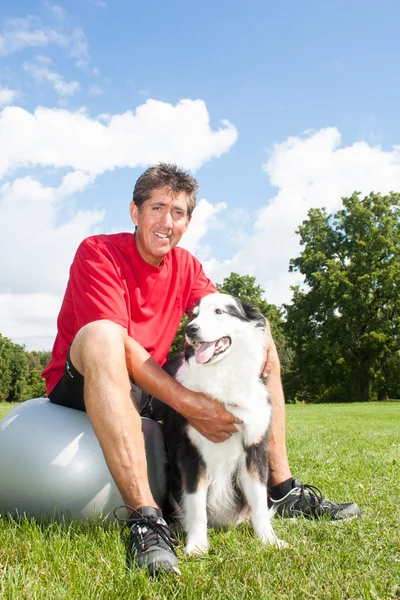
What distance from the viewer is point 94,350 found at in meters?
2.65

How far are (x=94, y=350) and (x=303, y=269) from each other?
2987cm

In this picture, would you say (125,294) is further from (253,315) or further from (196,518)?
(196,518)

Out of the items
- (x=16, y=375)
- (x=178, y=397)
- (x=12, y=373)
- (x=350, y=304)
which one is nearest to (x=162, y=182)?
(x=178, y=397)

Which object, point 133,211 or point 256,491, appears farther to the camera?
point 133,211

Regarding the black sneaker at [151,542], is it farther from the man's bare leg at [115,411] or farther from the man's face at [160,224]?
the man's face at [160,224]

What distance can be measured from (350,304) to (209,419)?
27.6 metres

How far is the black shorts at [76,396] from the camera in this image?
294 centimetres

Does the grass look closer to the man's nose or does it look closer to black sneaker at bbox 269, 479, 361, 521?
black sneaker at bbox 269, 479, 361, 521

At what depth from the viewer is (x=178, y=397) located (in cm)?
283

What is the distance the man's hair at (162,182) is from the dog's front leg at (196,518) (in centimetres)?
175

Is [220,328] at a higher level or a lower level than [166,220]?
lower

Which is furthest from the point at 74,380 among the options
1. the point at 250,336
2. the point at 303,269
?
the point at 303,269

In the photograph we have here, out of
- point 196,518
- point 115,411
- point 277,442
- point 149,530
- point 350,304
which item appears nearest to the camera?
point 149,530

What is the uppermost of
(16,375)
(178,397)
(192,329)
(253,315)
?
(253,315)
